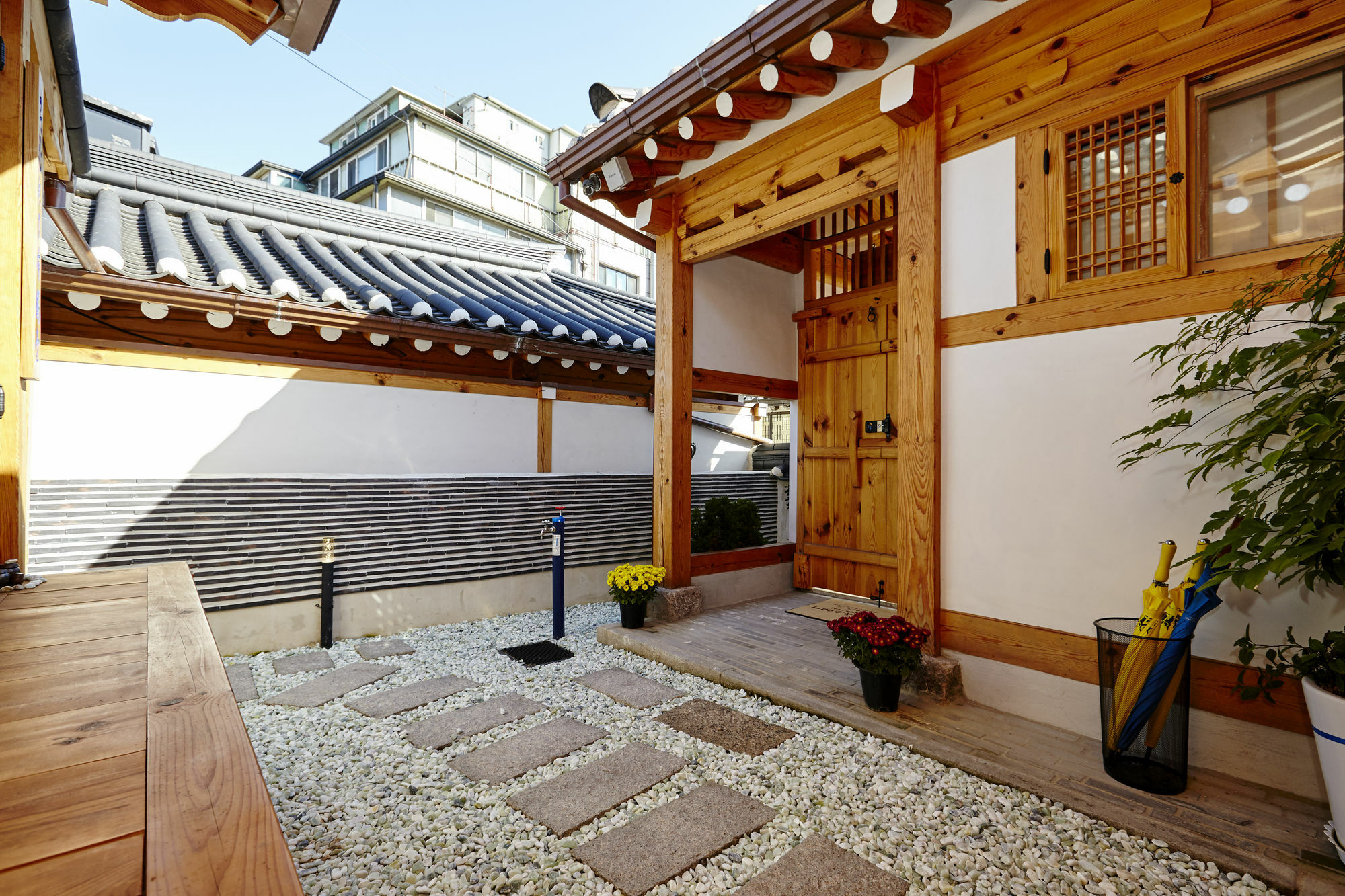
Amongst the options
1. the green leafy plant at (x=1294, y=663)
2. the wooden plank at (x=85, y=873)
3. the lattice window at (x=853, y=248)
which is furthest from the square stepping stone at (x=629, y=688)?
the lattice window at (x=853, y=248)

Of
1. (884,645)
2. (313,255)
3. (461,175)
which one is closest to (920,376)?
(884,645)

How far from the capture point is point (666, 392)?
17.5 feet

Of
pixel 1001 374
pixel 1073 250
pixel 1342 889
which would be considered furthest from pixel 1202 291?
pixel 1342 889

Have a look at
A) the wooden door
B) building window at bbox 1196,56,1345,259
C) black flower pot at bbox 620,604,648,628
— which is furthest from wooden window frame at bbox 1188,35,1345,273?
black flower pot at bbox 620,604,648,628

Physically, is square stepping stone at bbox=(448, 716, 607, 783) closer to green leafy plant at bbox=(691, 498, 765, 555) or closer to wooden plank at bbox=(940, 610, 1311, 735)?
wooden plank at bbox=(940, 610, 1311, 735)

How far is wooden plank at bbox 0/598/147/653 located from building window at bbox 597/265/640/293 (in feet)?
64.7

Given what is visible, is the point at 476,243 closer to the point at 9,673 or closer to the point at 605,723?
the point at 605,723

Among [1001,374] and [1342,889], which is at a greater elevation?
[1001,374]

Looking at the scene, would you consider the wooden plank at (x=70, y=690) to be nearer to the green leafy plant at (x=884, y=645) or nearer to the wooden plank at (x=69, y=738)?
the wooden plank at (x=69, y=738)

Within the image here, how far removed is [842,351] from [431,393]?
13.4ft

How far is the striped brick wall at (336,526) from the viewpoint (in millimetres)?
4254

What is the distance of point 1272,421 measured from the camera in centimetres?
207

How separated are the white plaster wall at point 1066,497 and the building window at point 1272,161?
49 cm

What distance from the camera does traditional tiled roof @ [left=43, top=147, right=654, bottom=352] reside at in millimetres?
5270
